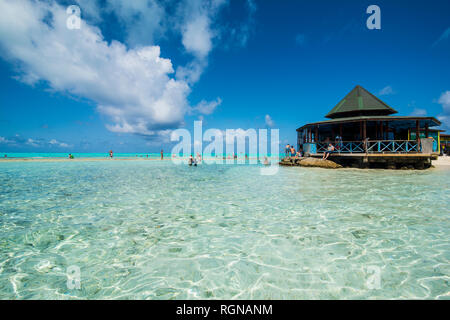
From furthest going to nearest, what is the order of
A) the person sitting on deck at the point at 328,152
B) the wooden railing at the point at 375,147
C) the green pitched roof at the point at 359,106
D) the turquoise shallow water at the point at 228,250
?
the green pitched roof at the point at 359,106, the person sitting on deck at the point at 328,152, the wooden railing at the point at 375,147, the turquoise shallow water at the point at 228,250

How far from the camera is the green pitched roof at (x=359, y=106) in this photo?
21.4 metres

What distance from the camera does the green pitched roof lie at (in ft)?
70.2

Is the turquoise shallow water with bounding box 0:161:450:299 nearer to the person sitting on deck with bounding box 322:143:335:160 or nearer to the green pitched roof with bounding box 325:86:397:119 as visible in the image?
the person sitting on deck with bounding box 322:143:335:160

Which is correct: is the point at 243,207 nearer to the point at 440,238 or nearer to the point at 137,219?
the point at 137,219

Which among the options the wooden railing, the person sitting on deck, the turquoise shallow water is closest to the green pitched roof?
the wooden railing

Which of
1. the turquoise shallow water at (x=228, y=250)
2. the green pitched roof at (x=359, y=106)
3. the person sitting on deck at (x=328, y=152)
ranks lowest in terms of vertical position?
the turquoise shallow water at (x=228, y=250)

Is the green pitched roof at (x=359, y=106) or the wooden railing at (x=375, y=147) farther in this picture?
the green pitched roof at (x=359, y=106)

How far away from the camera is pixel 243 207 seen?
6.49 metres

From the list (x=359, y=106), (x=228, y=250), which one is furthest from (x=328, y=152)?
(x=228, y=250)

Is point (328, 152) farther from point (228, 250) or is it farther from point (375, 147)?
point (228, 250)

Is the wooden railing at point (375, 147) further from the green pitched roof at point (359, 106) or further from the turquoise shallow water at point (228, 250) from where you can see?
the turquoise shallow water at point (228, 250)

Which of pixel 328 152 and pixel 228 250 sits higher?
pixel 328 152

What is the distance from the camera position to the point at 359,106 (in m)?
21.7

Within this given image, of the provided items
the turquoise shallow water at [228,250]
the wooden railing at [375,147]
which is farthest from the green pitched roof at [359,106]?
the turquoise shallow water at [228,250]
